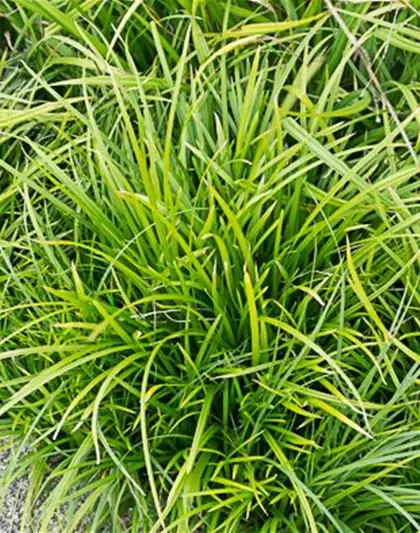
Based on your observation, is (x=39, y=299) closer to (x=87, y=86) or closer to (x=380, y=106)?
(x=87, y=86)

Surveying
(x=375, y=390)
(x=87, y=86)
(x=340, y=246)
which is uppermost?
(x=87, y=86)

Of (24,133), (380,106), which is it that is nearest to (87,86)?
(24,133)

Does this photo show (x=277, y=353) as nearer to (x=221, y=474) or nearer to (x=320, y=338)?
(x=320, y=338)

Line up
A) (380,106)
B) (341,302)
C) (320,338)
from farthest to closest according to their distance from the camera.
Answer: (380,106)
(320,338)
(341,302)

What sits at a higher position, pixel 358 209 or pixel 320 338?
pixel 358 209

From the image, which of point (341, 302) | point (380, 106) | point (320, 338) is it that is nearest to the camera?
point (341, 302)

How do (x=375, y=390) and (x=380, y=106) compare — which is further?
(x=380, y=106)
